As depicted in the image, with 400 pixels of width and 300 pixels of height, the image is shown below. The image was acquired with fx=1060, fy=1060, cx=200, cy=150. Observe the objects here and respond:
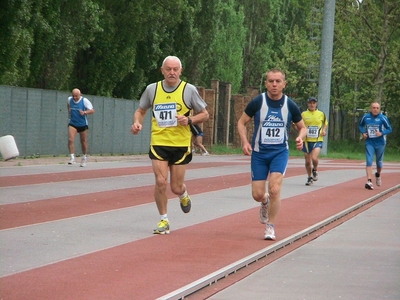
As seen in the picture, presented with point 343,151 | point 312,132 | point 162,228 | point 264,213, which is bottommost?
point 343,151

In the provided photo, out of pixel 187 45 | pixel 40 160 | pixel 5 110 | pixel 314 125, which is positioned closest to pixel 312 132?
pixel 314 125

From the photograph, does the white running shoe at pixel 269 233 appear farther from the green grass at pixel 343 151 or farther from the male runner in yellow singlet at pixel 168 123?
the green grass at pixel 343 151

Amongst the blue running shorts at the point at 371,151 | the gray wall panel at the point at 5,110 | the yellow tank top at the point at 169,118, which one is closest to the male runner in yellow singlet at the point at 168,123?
the yellow tank top at the point at 169,118

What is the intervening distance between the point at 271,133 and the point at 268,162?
366mm

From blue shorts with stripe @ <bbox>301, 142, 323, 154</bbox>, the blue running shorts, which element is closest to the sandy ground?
blue shorts with stripe @ <bbox>301, 142, 323, 154</bbox>

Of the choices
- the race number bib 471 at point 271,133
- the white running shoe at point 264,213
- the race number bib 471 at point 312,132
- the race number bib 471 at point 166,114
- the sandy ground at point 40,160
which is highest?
the race number bib 471 at point 166,114

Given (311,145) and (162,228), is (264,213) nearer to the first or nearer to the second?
(162,228)

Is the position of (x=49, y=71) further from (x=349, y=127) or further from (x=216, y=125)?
(x=349, y=127)

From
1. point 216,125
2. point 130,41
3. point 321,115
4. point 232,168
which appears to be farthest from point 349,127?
point 321,115

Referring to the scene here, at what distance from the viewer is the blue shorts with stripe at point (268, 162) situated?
39.8 feet

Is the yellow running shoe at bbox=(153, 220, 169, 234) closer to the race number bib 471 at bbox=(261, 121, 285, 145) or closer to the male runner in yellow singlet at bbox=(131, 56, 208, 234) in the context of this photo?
the male runner in yellow singlet at bbox=(131, 56, 208, 234)

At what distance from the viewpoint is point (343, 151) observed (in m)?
53.6

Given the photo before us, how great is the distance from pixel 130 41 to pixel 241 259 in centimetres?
3080

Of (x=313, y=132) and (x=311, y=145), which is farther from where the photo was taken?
(x=311, y=145)
